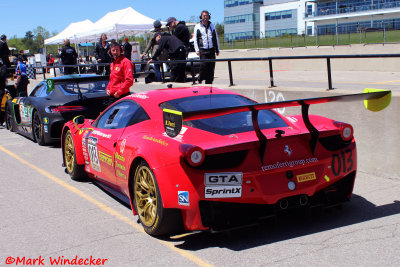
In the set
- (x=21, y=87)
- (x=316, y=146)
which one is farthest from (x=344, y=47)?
(x=316, y=146)

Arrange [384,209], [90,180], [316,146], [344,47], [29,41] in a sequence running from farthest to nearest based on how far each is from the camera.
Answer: [29,41], [344,47], [90,180], [384,209], [316,146]

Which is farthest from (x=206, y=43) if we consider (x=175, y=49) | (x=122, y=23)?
(x=122, y=23)

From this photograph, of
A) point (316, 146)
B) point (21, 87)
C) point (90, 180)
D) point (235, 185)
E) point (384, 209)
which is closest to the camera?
point (235, 185)

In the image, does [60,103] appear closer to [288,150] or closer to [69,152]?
[69,152]

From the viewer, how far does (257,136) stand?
4445 mm

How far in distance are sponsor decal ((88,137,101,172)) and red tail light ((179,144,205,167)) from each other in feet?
7.44

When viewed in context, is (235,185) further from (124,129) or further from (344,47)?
(344,47)

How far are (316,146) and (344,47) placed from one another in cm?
2696

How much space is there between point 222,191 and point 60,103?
21.0ft

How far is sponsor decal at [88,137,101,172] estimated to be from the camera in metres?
6.20

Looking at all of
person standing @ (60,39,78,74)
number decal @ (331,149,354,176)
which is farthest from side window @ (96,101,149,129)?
person standing @ (60,39,78,74)

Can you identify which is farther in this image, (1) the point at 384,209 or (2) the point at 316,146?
(1) the point at 384,209

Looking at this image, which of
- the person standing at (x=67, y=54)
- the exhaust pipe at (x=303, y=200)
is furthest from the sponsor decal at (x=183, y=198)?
the person standing at (x=67, y=54)

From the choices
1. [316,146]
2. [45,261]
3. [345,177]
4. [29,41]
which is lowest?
[45,261]
